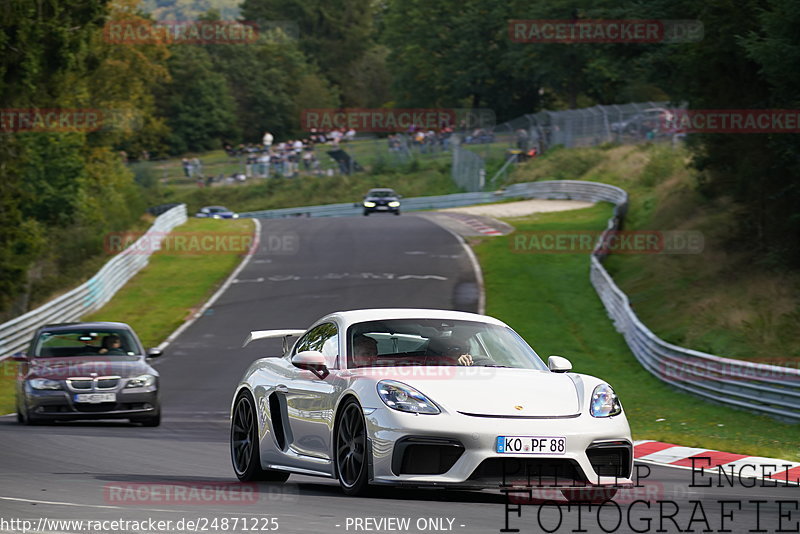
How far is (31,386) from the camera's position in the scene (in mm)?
17391

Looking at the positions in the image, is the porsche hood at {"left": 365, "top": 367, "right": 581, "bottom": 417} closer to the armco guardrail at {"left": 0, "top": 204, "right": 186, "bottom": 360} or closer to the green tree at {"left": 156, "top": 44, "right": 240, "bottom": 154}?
the armco guardrail at {"left": 0, "top": 204, "right": 186, "bottom": 360}

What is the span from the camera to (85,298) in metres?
35.6

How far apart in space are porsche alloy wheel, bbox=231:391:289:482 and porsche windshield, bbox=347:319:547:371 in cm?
128

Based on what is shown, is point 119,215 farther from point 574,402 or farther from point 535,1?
point 574,402

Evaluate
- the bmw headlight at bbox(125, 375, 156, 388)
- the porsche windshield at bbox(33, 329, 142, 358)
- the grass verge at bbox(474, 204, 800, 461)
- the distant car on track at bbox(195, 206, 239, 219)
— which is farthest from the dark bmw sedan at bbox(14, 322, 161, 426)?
the distant car on track at bbox(195, 206, 239, 219)

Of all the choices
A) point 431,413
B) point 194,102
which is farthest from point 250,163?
point 431,413

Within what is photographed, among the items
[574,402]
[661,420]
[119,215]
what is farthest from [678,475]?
[119,215]

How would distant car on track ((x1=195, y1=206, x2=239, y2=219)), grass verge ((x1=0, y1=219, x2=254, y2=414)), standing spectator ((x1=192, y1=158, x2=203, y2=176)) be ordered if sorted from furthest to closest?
1. standing spectator ((x1=192, y1=158, x2=203, y2=176))
2. distant car on track ((x1=195, y1=206, x2=239, y2=219))
3. grass verge ((x1=0, y1=219, x2=254, y2=414))

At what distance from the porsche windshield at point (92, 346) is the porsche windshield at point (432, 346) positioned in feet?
30.0

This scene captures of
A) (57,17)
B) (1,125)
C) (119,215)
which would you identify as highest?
(57,17)

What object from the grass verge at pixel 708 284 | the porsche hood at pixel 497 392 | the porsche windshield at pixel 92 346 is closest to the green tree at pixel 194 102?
the grass verge at pixel 708 284

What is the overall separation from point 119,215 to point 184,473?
2253 inches

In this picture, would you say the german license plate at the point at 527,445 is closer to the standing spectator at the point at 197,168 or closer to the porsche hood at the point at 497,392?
the porsche hood at the point at 497,392

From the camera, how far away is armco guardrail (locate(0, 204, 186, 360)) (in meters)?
28.6
